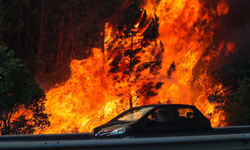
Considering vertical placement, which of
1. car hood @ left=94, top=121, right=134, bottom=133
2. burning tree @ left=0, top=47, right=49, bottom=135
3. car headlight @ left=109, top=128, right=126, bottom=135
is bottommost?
car headlight @ left=109, top=128, right=126, bottom=135

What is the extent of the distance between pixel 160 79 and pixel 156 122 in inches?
864

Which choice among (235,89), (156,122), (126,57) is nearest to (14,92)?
(156,122)

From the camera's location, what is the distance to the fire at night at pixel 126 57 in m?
25.4

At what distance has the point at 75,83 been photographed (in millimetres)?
26672

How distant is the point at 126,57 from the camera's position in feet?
91.9

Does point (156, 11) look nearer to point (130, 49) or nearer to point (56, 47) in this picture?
point (130, 49)

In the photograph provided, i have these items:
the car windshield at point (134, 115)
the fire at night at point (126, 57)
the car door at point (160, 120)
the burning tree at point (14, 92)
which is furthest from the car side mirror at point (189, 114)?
the fire at night at point (126, 57)

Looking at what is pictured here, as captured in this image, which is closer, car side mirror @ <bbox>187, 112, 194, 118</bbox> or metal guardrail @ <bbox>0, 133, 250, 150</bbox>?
metal guardrail @ <bbox>0, 133, 250, 150</bbox>

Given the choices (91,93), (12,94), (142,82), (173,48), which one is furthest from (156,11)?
(12,94)

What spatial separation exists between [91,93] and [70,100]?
2.21m

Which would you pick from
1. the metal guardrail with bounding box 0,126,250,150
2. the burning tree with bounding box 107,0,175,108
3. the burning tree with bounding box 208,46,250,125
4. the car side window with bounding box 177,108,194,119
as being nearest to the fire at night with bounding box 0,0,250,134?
the burning tree with bounding box 107,0,175,108

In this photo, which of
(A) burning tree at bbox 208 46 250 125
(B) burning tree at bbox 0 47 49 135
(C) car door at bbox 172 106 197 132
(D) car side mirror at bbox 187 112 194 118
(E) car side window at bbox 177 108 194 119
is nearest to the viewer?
(C) car door at bbox 172 106 197 132

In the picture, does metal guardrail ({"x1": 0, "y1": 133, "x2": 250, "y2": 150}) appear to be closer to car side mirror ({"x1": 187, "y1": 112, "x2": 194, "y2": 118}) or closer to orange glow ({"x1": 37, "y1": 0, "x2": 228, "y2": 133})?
car side mirror ({"x1": 187, "y1": 112, "x2": 194, "y2": 118})

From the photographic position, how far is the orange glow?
25.9m
